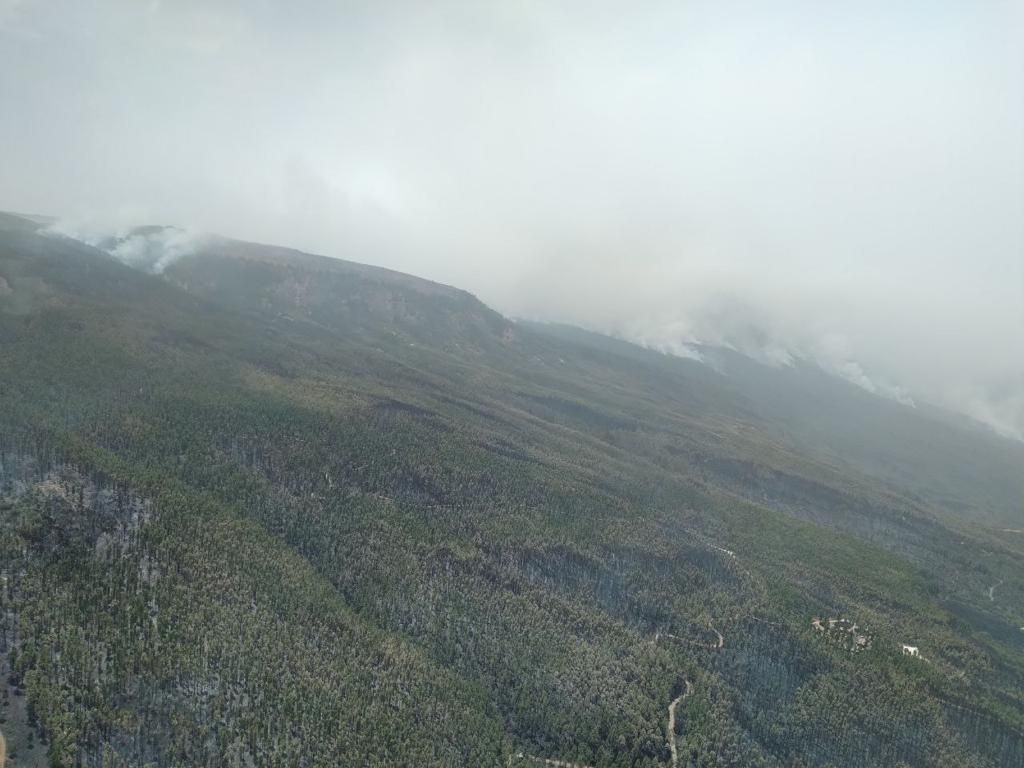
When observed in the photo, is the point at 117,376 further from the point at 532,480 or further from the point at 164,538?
the point at 532,480

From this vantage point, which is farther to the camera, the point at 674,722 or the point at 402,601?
the point at 402,601

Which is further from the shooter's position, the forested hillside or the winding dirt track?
the winding dirt track

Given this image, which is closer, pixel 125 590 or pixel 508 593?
pixel 125 590

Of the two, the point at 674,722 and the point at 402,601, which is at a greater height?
the point at 402,601

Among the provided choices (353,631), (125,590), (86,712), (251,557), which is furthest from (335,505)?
(86,712)

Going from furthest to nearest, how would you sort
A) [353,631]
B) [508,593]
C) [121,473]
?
[508,593] → [121,473] → [353,631]
